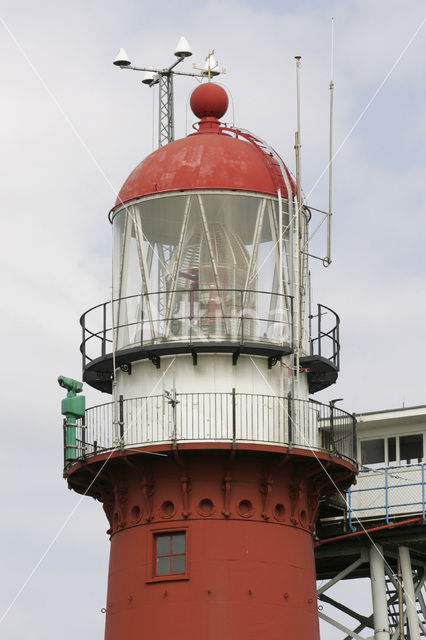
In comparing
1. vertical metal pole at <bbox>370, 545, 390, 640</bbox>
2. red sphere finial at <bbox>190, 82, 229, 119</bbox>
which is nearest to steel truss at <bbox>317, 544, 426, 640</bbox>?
vertical metal pole at <bbox>370, 545, 390, 640</bbox>

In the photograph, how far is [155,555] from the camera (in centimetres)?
3900

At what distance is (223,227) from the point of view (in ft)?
133

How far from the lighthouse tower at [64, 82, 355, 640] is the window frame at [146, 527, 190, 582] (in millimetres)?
31

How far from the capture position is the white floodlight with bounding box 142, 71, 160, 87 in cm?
6419

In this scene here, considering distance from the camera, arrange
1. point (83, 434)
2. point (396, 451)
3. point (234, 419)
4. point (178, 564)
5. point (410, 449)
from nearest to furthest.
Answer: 1. point (234, 419)
2. point (178, 564)
3. point (83, 434)
4. point (396, 451)
5. point (410, 449)

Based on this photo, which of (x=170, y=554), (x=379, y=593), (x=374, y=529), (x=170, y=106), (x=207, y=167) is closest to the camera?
(x=170, y=554)

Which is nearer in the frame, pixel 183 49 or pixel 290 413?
pixel 290 413

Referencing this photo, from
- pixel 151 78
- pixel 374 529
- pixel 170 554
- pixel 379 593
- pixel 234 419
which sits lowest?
pixel 170 554

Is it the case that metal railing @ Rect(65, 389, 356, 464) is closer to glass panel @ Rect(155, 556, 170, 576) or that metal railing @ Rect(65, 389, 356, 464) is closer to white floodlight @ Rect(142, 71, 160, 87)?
glass panel @ Rect(155, 556, 170, 576)

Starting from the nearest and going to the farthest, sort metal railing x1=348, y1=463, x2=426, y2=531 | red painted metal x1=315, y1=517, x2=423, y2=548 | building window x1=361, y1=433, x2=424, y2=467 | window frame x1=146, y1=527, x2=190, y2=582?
window frame x1=146, y1=527, x2=190, y2=582 → red painted metal x1=315, y1=517, x2=423, y2=548 → metal railing x1=348, y1=463, x2=426, y2=531 → building window x1=361, y1=433, x2=424, y2=467

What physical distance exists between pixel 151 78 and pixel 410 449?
879 inches

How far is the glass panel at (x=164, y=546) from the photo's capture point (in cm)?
3894

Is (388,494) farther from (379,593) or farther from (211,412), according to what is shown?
(211,412)

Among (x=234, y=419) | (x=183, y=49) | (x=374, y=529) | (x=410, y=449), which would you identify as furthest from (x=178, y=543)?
(x=183, y=49)
